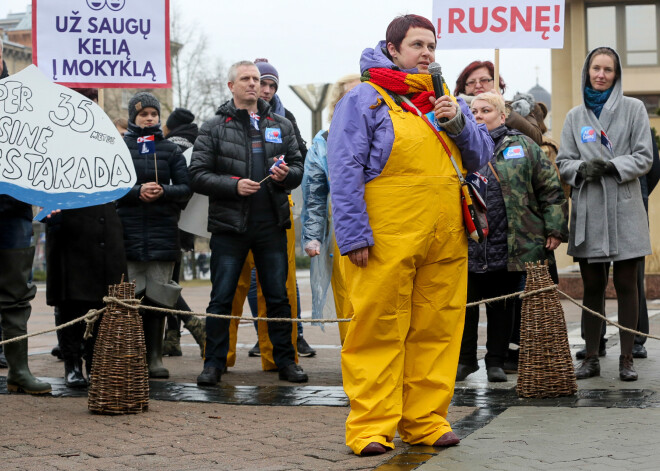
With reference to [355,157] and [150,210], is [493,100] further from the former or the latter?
[355,157]

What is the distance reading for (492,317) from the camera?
24.4 feet

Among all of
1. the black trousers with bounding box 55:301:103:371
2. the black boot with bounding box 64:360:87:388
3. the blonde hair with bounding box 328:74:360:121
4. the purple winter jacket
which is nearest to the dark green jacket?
the blonde hair with bounding box 328:74:360:121

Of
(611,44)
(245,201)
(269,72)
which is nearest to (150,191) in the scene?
(245,201)

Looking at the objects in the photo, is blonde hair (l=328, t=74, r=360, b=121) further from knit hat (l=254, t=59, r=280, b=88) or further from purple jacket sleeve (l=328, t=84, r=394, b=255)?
purple jacket sleeve (l=328, t=84, r=394, b=255)

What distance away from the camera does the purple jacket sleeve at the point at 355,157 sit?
4.82 meters

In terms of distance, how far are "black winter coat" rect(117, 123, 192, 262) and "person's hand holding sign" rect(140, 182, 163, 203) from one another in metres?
0.07

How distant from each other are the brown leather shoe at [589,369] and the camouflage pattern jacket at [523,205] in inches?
30.1

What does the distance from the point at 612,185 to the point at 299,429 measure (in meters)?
2.93

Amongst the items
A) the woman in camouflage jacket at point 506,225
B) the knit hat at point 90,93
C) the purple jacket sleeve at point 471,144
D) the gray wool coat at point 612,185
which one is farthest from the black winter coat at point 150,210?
the purple jacket sleeve at point 471,144

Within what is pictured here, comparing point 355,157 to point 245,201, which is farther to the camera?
point 245,201

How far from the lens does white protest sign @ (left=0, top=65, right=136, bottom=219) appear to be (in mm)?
6602

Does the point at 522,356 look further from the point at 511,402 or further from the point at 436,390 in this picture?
the point at 436,390

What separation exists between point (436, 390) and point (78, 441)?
5.97 feet

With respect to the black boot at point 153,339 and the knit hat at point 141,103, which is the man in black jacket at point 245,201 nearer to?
the knit hat at point 141,103
